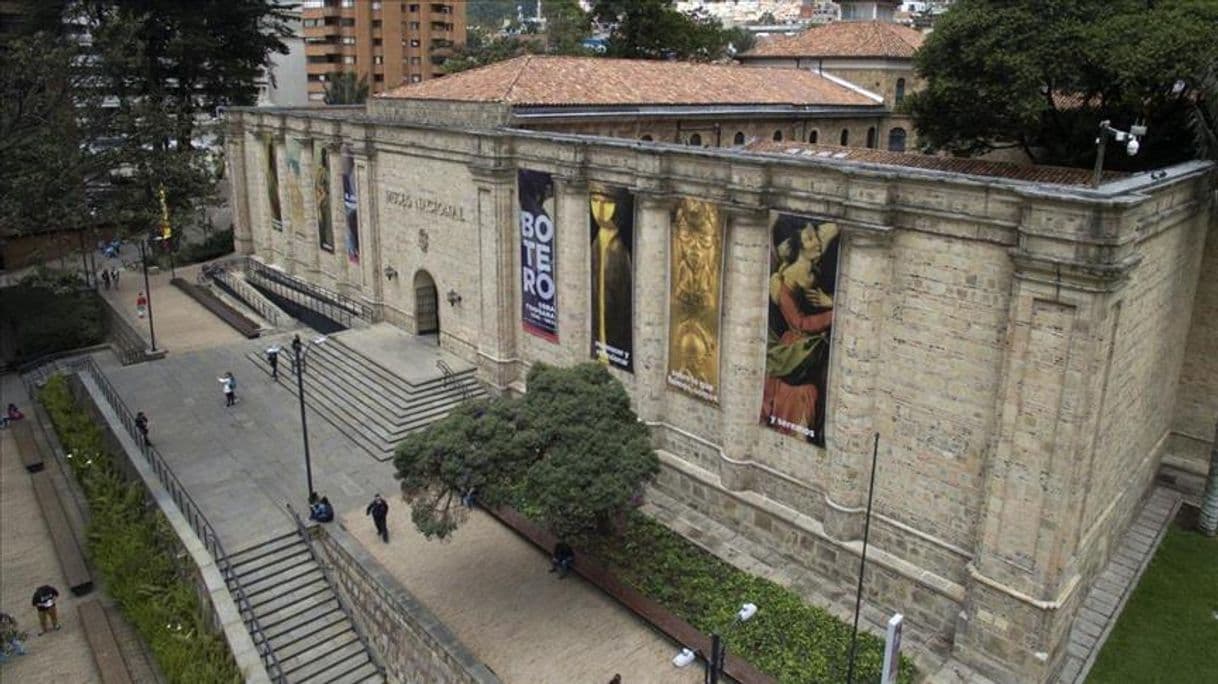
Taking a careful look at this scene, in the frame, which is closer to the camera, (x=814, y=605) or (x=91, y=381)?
(x=814, y=605)

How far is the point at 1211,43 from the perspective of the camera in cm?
2352

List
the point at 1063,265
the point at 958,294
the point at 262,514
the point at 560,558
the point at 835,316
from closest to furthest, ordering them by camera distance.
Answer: the point at 1063,265, the point at 958,294, the point at 835,316, the point at 560,558, the point at 262,514

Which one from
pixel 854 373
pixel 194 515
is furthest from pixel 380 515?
pixel 854 373

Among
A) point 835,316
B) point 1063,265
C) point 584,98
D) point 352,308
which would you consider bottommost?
point 352,308

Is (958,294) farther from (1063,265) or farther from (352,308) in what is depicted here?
(352,308)

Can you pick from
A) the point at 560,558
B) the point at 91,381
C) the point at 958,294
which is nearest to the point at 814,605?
the point at 560,558

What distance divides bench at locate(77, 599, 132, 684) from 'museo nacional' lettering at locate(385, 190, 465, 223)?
1483 centimetres

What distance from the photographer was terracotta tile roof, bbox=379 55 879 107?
1215 inches

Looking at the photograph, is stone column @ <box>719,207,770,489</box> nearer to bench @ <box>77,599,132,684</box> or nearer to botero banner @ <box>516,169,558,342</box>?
botero banner @ <box>516,169,558,342</box>

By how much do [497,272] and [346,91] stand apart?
51.6 metres

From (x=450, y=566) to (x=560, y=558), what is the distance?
8.71 ft

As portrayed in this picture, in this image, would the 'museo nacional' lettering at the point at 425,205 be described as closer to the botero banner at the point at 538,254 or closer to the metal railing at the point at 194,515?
the botero banner at the point at 538,254

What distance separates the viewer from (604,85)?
3284 cm

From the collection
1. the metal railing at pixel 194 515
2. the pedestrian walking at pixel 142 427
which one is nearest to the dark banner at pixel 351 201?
the metal railing at pixel 194 515
